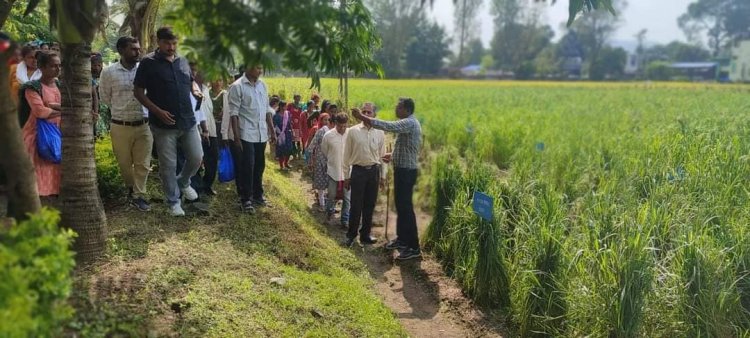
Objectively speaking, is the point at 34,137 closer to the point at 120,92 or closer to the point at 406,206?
the point at 120,92

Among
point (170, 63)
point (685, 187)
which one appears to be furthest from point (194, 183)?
point (685, 187)

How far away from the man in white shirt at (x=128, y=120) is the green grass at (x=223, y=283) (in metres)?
0.36

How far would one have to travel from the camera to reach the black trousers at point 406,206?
6.07 m

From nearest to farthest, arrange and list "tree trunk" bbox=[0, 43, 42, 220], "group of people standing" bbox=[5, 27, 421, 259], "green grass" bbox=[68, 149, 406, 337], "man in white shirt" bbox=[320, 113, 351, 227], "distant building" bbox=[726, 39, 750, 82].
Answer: "tree trunk" bbox=[0, 43, 42, 220] < "green grass" bbox=[68, 149, 406, 337] < "group of people standing" bbox=[5, 27, 421, 259] < "man in white shirt" bbox=[320, 113, 351, 227] < "distant building" bbox=[726, 39, 750, 82]

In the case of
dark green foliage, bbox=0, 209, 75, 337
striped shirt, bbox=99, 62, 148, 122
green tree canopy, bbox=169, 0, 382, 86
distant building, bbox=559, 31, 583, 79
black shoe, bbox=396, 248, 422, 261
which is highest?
distant building, bbox=559, 31, 583, 79

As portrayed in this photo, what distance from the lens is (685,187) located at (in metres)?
5.80

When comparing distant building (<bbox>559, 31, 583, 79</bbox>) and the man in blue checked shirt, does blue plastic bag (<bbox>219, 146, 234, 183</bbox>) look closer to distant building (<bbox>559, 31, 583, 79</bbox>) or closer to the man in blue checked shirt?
the man in blue checked shirt

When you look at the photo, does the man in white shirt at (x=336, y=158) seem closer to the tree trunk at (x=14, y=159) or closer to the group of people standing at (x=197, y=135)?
the group of people standing at (x=197, y=135)

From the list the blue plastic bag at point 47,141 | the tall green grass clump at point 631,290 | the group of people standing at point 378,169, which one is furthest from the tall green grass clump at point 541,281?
the blue plastic bag at point 47,141

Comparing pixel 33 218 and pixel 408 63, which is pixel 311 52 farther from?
pixel 408 63

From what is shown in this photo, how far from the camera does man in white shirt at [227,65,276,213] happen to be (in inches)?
220

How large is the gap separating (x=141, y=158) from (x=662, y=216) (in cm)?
455

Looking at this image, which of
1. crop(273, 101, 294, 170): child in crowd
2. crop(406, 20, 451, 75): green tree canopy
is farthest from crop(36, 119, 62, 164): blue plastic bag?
crop(406, 20, 451, 75): green tree canopy

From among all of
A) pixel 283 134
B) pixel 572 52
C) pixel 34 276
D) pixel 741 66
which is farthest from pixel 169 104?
pixel 572 52
